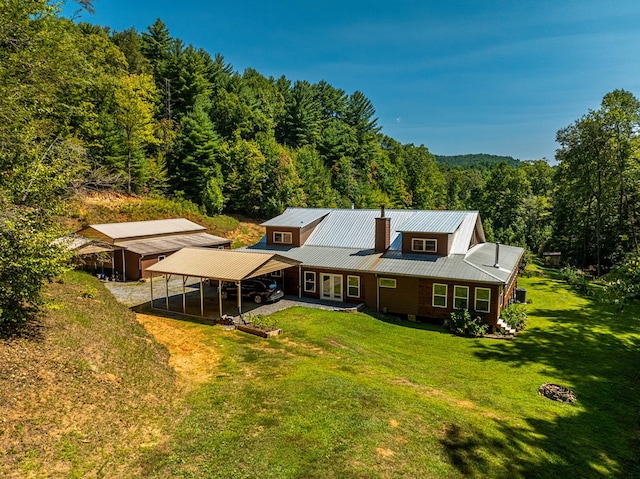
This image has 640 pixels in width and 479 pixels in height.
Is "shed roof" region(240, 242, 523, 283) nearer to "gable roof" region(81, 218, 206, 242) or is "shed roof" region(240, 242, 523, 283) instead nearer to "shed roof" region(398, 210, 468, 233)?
"shed roof" region(398, 210, 468, 233)

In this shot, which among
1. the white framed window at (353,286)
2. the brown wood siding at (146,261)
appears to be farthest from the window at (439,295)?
the brown wood siding at (146,261)

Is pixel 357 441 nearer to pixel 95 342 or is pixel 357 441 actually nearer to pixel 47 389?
pixel 47 389

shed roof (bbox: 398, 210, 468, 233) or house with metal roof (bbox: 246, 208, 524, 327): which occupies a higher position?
shed roof (bbox: 398, 210, 468, 233)

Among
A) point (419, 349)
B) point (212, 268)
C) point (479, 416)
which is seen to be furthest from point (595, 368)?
point (212, 268)

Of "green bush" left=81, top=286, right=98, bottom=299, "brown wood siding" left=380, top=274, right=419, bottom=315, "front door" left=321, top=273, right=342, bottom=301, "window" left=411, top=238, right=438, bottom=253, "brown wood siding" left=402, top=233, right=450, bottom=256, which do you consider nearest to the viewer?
"green bush" left=81, top=286, right=98, bottom=299

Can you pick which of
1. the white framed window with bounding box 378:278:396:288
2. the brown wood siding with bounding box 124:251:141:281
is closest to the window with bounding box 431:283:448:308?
the white framed window with bounding box 378:278:396:288
